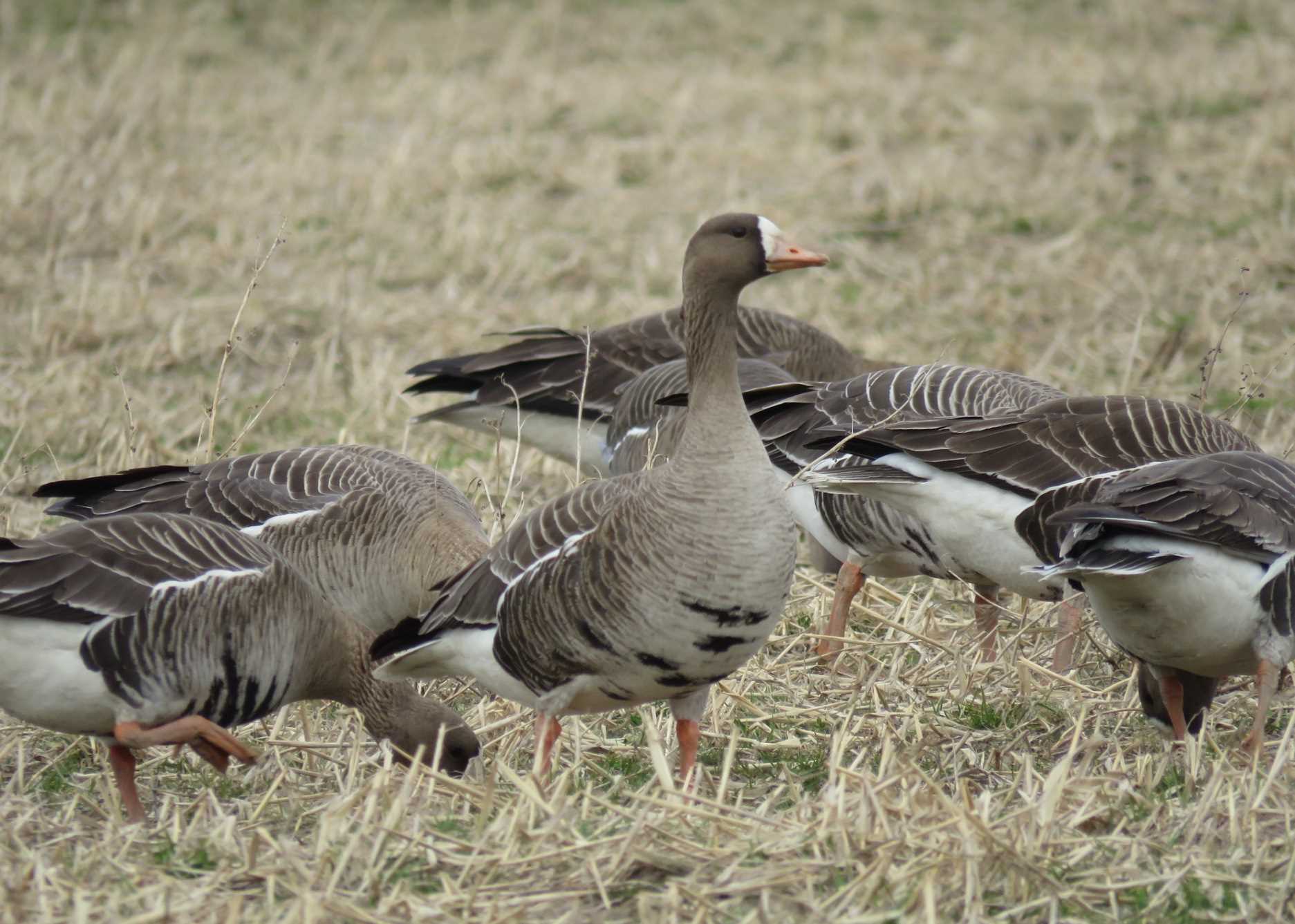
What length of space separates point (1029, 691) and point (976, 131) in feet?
29.7

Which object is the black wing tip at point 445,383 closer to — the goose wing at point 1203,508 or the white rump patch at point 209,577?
the white rump patch at point 209,577

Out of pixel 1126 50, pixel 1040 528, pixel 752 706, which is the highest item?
pixel 1126 50

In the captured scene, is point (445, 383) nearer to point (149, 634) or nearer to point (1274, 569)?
point (149, 634)

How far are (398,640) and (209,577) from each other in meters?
0.68

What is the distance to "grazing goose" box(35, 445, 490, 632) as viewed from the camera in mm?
6117

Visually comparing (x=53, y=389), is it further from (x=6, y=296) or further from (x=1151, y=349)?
(x=1151, y=349)

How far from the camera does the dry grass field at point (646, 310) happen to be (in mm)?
4121

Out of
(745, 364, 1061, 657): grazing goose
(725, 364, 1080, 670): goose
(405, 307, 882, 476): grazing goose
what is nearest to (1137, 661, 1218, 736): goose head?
(725, 364, 1080, 670): goose

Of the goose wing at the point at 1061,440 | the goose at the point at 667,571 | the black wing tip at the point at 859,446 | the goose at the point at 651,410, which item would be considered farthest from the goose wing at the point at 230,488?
the goose wing at the point at 1061,440

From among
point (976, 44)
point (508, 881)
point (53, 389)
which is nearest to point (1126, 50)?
point (976, 44)

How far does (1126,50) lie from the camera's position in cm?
1606

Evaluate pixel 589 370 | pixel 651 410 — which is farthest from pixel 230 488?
pixel 589 370

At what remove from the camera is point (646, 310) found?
10477mm

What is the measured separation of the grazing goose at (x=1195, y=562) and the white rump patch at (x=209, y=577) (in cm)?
242
